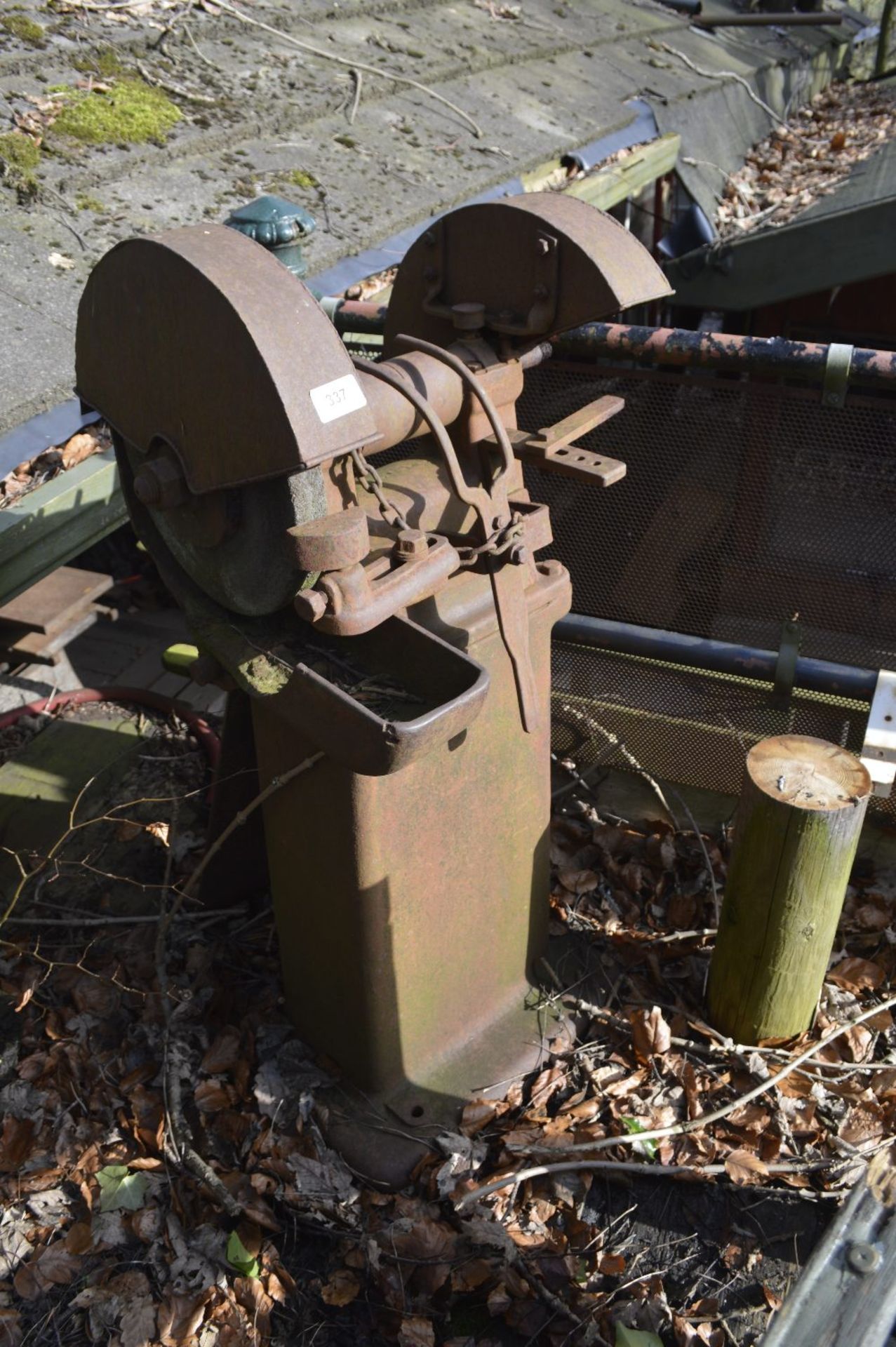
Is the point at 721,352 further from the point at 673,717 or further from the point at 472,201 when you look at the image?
the point at 472,201

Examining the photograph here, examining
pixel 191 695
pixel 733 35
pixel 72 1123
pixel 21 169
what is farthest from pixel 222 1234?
pixel 733 35

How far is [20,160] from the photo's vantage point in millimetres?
4449

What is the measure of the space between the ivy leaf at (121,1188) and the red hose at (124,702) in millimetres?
1645

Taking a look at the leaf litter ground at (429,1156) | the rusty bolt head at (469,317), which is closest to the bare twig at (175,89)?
the rusty bolt head at (469,317)

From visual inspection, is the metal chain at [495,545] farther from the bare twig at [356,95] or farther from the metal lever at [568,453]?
the bare twig at [356,95]

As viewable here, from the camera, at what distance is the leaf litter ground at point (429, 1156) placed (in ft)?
8.17

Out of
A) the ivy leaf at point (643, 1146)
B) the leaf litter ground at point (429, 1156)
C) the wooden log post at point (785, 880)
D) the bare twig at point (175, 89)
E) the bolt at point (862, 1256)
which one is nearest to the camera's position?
the bolt at point (862, 1256)

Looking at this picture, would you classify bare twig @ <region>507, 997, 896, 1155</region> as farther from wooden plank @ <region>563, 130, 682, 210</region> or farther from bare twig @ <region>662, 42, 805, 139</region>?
bare twig @ <region>662, 42, 805, 139</region>

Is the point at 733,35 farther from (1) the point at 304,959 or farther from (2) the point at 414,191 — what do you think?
(1) the point at 304,959

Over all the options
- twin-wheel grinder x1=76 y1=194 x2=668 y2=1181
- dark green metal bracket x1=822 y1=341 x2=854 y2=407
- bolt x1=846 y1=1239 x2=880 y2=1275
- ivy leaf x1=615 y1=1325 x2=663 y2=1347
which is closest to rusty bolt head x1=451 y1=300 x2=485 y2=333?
twin-wheel grinder x1=76 y1=194 x2=668 y2=1181

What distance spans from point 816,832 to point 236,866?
5.65 feet

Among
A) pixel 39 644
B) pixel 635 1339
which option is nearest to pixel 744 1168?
pixel 635 1339

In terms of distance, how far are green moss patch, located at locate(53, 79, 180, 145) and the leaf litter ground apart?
11.1 feet

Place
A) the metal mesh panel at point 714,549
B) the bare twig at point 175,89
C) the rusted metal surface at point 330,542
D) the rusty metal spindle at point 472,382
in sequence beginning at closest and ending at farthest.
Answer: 1. the rusted metal surface at point 330,542
2. the rusty metal spindle at point 472,382
3. the metal mesh panel at point 714,549
4. the bare twig at point 175,89
